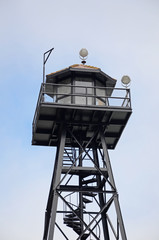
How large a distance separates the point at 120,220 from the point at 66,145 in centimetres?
678

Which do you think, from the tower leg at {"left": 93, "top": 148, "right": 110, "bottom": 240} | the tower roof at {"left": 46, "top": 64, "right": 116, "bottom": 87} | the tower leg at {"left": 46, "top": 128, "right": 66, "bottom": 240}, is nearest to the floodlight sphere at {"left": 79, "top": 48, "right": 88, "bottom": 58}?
the tower roof at {"left": 46, "top": 64, "right": 116, "bottom": 87}

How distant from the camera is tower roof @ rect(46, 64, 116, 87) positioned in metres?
29.4

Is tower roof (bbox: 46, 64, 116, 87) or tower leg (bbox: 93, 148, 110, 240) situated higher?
tower roof (bbox: 46, 64, 116, 87)

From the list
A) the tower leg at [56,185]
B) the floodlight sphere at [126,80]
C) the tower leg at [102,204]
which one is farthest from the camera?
the floodlight sphere at [126,80]

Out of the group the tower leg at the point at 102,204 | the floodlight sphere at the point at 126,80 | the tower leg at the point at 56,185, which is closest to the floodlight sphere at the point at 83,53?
the floodlight sphere at the point at 126,80

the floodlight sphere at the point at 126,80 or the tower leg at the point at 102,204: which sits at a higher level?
the floodlight sphere at the point at 126,80

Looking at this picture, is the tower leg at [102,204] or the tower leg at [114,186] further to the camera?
the tower leg at [102,204]

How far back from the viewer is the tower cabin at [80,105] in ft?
92.6

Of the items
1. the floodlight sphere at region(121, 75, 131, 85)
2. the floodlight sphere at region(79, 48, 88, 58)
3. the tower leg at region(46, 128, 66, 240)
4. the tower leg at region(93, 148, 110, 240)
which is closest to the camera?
the tower leg at region(46, 128, 66, 240)

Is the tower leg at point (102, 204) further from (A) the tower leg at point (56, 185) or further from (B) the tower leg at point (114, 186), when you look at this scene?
(A) the tower leg at point (56, 185)

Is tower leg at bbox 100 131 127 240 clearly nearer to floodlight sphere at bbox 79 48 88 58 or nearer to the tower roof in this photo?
the tower roof

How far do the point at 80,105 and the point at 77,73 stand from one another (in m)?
2.63

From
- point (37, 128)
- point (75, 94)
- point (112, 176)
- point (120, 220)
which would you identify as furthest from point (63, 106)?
point (120, 220)

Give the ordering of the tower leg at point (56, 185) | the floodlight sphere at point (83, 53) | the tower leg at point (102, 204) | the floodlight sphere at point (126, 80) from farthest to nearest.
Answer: the floodlight sphere at point (83, 53) → the floodlight sphere at point (126, 80) → the tower leg at point (102, 204) → the tower leg at point (56, 185)
